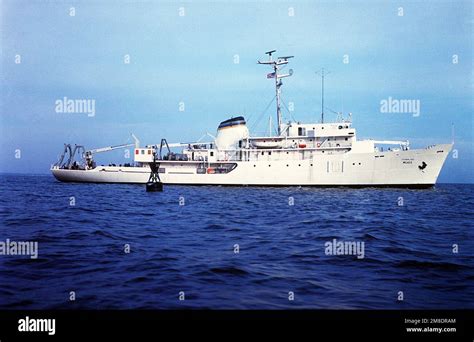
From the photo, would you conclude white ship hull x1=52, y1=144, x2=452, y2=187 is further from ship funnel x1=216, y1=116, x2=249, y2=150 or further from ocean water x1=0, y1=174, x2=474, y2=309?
ocean water x1=0, y1=174, x2=474, y2=309

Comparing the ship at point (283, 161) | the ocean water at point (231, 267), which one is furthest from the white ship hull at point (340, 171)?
the ocean water at point (231, 267)

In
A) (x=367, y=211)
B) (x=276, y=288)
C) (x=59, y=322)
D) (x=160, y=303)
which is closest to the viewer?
(x=59, y=322)

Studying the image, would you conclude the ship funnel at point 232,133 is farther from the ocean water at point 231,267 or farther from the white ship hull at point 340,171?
the ocean water at point 231,267

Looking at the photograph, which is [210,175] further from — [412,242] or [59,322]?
[59,322]

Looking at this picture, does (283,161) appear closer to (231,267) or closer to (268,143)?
(268,143)

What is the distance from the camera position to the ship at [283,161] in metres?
37.3

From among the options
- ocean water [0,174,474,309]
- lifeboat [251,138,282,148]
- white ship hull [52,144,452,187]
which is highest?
lifeboat [251,138,282,148]

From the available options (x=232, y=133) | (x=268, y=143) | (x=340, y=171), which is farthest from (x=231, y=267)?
(x=232, y=133)

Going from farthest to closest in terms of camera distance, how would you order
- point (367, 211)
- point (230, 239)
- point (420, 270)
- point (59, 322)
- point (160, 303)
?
point (367, 211)
point (230, 239)
point (420, 270)
point (160, 303)
point (59, 322)

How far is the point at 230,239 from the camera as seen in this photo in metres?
10.5

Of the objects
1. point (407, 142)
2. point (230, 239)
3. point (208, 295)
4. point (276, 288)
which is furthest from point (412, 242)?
point (407, 142)

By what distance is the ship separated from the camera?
1469 inches

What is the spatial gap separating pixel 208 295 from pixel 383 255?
4.98 m

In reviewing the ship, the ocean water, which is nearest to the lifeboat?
the ship
